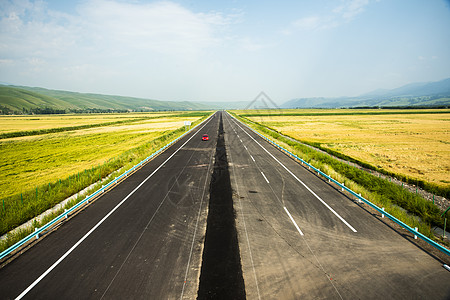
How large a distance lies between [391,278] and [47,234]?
14.2m

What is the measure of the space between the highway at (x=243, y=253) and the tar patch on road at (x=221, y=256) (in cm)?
20

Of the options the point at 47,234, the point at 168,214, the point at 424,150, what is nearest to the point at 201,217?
the point at 168,214

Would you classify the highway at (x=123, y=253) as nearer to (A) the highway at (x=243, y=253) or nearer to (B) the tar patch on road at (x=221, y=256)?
(A) the highway at (x=243, y=253)

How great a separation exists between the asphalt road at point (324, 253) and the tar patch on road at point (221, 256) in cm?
34

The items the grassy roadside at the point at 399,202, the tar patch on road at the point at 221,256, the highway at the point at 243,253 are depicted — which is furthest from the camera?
the grassy roadside at the point at 399,202

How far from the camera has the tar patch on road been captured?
6492 millimetres

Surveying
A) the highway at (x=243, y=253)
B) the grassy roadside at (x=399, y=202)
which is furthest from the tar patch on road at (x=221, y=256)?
the grassy roadside at (x=399, y=202)

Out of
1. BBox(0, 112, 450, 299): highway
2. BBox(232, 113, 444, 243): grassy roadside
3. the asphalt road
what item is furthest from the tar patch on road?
BBox(232, 113, 444, 243): grassy roadside

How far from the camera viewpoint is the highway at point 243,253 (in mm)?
6613

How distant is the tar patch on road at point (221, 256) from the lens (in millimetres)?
6492

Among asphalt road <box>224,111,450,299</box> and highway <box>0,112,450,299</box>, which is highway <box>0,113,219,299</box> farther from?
asphalt road <box>224,111,450,299</box>

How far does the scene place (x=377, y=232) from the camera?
9.64 meters

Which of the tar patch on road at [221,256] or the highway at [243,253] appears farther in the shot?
the highway at [243,253]

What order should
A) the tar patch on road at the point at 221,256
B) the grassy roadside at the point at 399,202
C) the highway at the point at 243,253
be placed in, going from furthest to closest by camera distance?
the grassy roadside at the point at 399,202
the highway at the point at 243,253
the tar patch on road at the point at 221,256
